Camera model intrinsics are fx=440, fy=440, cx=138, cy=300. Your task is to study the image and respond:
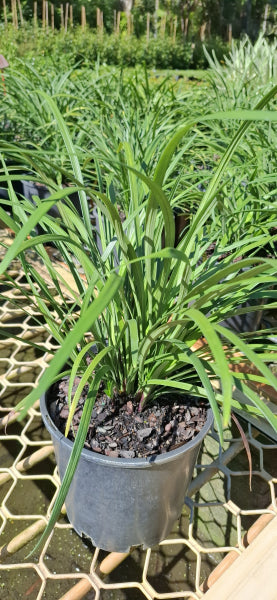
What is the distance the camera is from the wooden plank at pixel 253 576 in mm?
466

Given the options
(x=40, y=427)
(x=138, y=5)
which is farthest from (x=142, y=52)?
(x=40, y=427)

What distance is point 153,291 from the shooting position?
1.65 ft

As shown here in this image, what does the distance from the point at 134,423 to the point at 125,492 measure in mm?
77

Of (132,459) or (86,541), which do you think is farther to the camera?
(86,541)

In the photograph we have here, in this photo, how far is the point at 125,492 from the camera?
47cm

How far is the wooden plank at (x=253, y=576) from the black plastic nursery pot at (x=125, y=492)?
9cm

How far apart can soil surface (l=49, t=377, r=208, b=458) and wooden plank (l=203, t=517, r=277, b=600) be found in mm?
156

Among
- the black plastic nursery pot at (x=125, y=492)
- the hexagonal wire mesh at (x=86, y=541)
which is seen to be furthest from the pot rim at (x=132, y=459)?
the hexagonal wire mesh at (x=86, y=541)

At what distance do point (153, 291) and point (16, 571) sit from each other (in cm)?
79

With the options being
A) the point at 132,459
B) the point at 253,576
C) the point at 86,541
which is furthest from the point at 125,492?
the point at 86,541

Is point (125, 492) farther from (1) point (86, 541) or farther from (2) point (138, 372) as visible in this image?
(1) point (86, 541)

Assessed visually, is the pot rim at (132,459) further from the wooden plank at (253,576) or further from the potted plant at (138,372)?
the wooden plank at (253,576)

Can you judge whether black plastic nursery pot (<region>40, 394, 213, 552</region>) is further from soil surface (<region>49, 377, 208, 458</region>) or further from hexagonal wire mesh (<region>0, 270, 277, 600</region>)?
hexagonal wire mesh (<region>0, 270, 277, 600</region>)

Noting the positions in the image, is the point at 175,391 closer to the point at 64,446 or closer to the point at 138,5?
the point at 64,446
